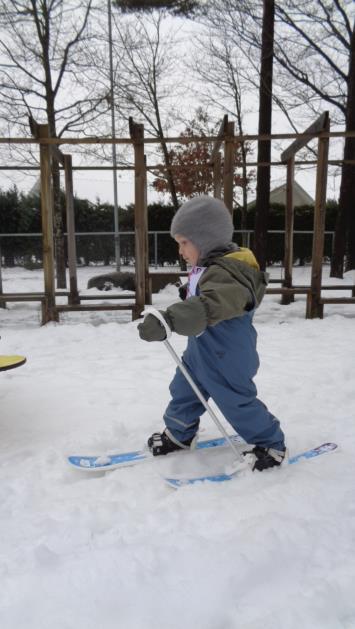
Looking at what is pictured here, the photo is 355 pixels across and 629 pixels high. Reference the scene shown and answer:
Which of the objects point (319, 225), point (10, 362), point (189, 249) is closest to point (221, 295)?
point (189, 249)

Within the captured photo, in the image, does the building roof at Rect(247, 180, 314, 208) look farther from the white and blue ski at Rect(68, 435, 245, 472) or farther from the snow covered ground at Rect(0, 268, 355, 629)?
the white and blue ski at Rect(68, 435, 245, 472)

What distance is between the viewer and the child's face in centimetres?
219

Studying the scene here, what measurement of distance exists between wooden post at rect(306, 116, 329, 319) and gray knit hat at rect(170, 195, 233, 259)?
4.61 metres

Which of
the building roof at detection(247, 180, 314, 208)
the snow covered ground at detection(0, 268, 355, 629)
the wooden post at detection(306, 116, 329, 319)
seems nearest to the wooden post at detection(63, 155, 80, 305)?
the wooden post at detection(306, 116, 329, 319)

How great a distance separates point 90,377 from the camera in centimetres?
402

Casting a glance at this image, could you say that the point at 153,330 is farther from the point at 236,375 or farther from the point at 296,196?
the point at 296,196

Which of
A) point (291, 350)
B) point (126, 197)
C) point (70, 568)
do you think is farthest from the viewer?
point (126, 197)

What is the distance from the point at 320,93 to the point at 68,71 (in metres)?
7.27

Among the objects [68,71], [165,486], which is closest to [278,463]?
[165,486]

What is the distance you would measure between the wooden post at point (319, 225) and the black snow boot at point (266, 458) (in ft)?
15.3

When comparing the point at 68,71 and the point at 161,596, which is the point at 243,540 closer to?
the point at 161,596

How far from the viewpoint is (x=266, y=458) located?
227 centimetres

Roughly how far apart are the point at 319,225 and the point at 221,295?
502 cm

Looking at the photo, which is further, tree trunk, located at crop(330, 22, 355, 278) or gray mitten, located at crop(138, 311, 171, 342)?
tree trunk, located at crop(330, 22, 355, 278)
